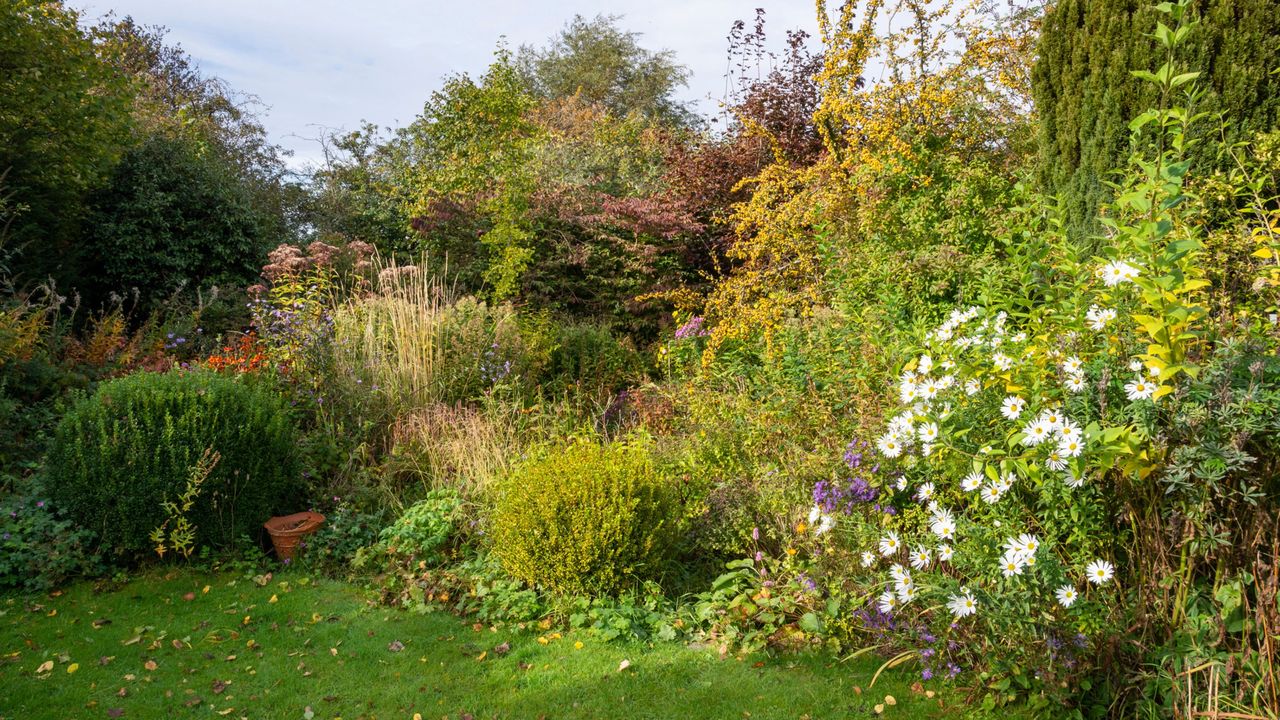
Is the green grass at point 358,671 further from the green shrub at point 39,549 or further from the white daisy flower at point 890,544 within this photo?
the white daisy flower at point 890,544

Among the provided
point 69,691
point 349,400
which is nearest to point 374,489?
point 349,400

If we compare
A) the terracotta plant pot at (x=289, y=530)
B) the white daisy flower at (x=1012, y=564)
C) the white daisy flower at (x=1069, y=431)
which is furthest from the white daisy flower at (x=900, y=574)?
the terracotta plant pot at (x=289, y=530)

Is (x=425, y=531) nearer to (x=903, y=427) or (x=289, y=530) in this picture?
(x=289, y=530)

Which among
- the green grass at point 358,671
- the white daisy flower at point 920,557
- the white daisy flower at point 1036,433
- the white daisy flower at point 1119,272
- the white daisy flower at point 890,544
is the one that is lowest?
the green grass at point 358,671

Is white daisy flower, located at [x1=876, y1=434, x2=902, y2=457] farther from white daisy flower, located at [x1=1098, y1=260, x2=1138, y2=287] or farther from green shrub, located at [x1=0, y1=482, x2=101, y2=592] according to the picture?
green shrub, located at [x1=0, y1=482, x2=101, y2=592]

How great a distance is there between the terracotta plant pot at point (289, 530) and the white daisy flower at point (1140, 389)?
165 inches

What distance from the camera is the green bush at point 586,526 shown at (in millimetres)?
3688

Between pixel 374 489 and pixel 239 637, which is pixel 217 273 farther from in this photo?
pixel 239 637

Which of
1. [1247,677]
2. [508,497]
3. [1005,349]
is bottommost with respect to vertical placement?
[1247,677]

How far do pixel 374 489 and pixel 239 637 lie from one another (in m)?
1.48

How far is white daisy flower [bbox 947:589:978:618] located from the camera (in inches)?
102

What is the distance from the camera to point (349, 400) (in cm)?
570

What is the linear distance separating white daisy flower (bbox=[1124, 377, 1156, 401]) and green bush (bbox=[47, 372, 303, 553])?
14.3 ft

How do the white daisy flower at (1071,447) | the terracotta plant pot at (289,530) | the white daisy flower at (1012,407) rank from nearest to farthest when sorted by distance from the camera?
the white daisy flower at (1071,447)
the white daisy flower at (1012,407)
the terracotta plant pot at (289,530)
